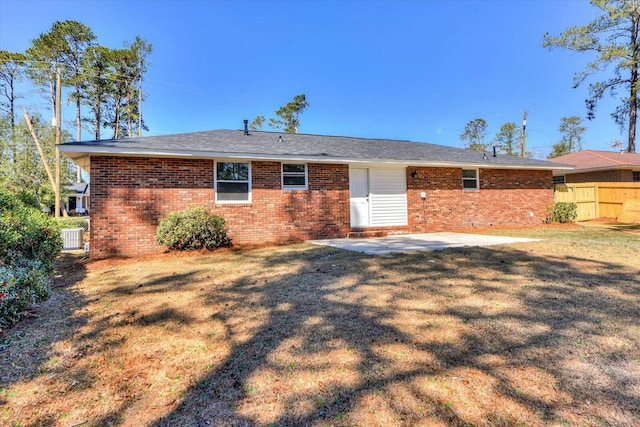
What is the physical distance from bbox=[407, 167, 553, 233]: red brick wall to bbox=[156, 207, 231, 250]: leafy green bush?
282 inches

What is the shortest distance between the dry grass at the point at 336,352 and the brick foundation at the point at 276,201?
A: 11.9ft

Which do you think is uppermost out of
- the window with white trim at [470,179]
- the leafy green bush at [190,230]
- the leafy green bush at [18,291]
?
the window with white trim at [470,179]

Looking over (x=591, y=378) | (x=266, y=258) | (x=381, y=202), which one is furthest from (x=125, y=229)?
(x=591, y=378)

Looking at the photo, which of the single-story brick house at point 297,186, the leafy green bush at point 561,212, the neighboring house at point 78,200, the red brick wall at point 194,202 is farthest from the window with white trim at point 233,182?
the neighboring house at point 78,200

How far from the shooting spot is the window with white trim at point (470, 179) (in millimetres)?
12671

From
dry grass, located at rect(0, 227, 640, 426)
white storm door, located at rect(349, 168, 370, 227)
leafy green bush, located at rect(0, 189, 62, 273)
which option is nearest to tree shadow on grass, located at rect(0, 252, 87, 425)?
dry grass, located at rect(0, 227, 640, 426)

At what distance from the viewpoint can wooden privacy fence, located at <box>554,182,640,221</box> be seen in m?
15.6

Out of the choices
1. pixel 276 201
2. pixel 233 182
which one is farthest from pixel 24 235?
pixel 276 201

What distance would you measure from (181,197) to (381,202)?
6.74 meters

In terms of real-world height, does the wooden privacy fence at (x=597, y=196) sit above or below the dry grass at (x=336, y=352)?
above

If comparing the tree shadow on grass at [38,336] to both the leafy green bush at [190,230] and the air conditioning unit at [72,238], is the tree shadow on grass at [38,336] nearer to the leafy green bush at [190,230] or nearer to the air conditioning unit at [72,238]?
the leafy green bush at [190,230]

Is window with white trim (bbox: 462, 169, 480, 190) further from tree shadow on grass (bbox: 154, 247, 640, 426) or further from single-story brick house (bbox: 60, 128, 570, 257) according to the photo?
tree shadow on grass (bbox: 154, 247, 640, 426)

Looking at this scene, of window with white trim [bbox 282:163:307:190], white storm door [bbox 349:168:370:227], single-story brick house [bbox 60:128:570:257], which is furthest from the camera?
white storm door [bbox 349:168:370:227]

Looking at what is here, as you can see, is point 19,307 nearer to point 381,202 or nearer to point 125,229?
point 125,229
